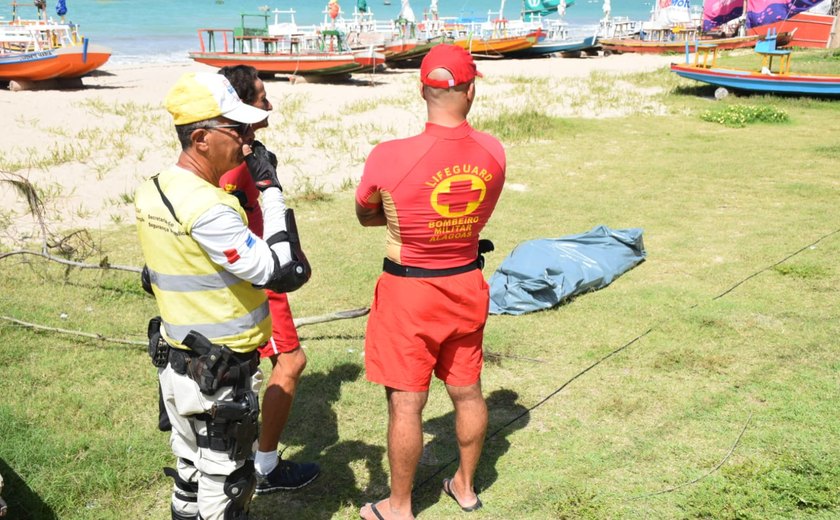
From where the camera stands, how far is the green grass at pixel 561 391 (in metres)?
3.62

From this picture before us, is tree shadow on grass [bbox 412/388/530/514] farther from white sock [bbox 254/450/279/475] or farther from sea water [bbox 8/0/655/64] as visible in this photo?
sea water [bbox 8/0/655/64]

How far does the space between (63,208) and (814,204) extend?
8.81 m

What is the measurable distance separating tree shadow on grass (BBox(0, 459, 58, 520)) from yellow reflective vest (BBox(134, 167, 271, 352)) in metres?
1.48

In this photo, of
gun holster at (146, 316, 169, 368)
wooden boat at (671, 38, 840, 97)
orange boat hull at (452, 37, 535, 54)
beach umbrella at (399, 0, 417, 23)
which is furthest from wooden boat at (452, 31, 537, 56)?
gun holster at (146, 316, 169, 368)

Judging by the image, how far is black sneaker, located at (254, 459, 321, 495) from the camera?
3715 millimetres

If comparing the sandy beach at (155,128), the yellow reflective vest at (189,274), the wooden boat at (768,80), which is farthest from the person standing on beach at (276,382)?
the wooden boat at (768,80)

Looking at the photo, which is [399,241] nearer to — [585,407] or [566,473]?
[566,473]

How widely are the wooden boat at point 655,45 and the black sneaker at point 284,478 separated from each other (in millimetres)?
31621

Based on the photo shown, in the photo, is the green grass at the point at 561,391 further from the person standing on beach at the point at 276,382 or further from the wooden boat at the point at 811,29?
the wooden boat at the point at 811,29

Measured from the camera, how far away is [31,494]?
357 centimetres

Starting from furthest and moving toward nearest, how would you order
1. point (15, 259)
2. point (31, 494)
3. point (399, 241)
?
point (15, 259) → point (31, 494) → point (399, 241)

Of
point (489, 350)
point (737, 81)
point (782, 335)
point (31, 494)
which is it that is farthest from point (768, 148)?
point (31, 494)

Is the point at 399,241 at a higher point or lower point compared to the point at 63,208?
higher

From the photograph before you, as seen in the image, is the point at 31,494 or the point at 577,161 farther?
the point at 577,161
